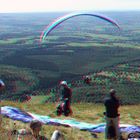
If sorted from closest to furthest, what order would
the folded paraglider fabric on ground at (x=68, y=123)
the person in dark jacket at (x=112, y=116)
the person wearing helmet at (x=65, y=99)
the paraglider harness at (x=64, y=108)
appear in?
the person in dark jacket at (x=112, y=116)
the folded paraglider fabric on ground at (x=68, y=123)
the person wearing helmet at (x=65, y=99)
the paraglider harness at (x=64, y=108)

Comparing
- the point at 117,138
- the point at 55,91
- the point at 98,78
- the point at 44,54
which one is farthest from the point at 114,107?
the point at 44,54

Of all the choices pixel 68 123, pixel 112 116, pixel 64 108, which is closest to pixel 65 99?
pixel 64 108

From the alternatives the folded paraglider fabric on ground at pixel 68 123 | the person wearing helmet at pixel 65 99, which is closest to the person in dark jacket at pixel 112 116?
the folded paraglider fabric on ground at pixel 68 123

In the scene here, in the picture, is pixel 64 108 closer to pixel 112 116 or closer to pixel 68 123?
pixel 68 123

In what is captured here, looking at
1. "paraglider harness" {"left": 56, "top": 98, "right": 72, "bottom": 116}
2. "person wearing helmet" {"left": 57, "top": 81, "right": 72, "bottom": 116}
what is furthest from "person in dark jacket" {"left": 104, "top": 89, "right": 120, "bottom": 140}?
"paraglider harness" {"left": 56, "top": 98, "right": 72, "bottom": 116}

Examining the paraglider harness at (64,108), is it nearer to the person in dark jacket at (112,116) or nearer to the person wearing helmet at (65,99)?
the person wearing helmet at (65,99)

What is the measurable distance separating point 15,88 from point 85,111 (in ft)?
272

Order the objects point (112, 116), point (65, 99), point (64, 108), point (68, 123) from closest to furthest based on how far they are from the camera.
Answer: point (112, 116)
point (68, 123)
point (65, 99)
point (64, 108)

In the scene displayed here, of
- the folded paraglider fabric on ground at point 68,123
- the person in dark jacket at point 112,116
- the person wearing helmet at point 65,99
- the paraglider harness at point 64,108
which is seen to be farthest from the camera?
the paraglider harness at point 64,108

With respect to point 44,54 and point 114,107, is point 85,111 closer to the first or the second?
point 114,107

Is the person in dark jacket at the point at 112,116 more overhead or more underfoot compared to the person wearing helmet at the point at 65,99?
more underfoot

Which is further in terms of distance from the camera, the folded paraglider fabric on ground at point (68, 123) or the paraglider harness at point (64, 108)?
the paraglider harness at point (64, 108)

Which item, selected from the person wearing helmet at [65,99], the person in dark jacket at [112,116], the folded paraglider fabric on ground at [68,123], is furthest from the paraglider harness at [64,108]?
the person in dark jacket at [112,116]

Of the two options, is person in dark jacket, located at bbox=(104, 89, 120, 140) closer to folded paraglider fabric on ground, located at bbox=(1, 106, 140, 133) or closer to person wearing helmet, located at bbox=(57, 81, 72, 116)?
folded paraglider fabric on ground, located at bbox=(1, 106, 140, 133)
